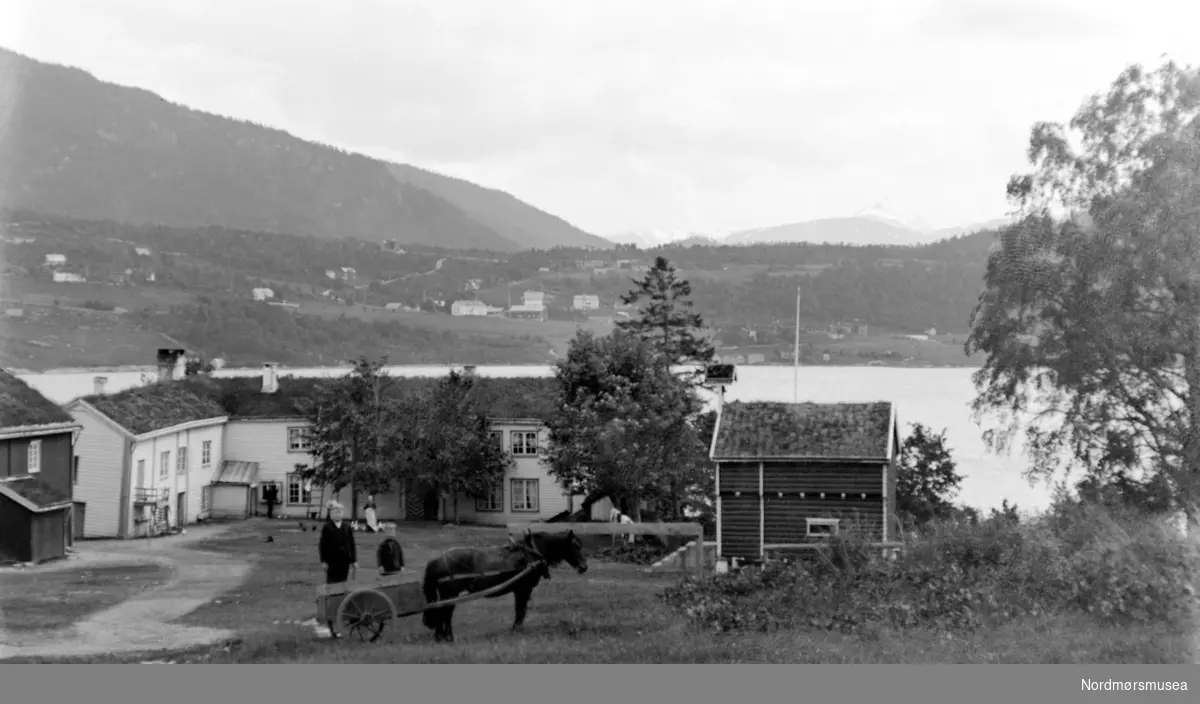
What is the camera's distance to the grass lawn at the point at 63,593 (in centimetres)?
1475

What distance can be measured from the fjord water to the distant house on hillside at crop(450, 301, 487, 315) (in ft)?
25.7

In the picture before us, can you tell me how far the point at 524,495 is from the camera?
40562 millimetres

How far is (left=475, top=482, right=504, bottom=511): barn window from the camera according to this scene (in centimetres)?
4025

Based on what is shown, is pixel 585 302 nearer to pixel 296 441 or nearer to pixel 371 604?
pixel 296 441

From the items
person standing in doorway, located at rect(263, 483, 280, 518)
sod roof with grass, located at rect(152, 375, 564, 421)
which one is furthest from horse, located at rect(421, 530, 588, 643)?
person standing in doorway, located at rect(263, 483, 280, 518)

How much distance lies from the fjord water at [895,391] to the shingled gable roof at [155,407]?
5.26ft

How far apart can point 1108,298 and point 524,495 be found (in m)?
24.4

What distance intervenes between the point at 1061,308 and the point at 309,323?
152 feet

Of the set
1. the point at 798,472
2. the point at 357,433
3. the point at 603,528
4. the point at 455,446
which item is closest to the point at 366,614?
the point at 603,528

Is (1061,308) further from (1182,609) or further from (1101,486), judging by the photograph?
(1182,609)

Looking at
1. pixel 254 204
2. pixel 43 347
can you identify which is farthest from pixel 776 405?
pixel 254 204

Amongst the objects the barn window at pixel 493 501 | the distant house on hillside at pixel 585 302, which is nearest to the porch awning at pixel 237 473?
the barn window at pixel 493 501

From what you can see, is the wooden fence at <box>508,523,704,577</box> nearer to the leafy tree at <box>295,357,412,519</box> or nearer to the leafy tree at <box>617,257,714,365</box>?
the leafy tree at <box>295,357,412,519</box>

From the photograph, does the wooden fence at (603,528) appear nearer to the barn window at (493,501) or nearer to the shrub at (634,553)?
the shrub at (634,553)
